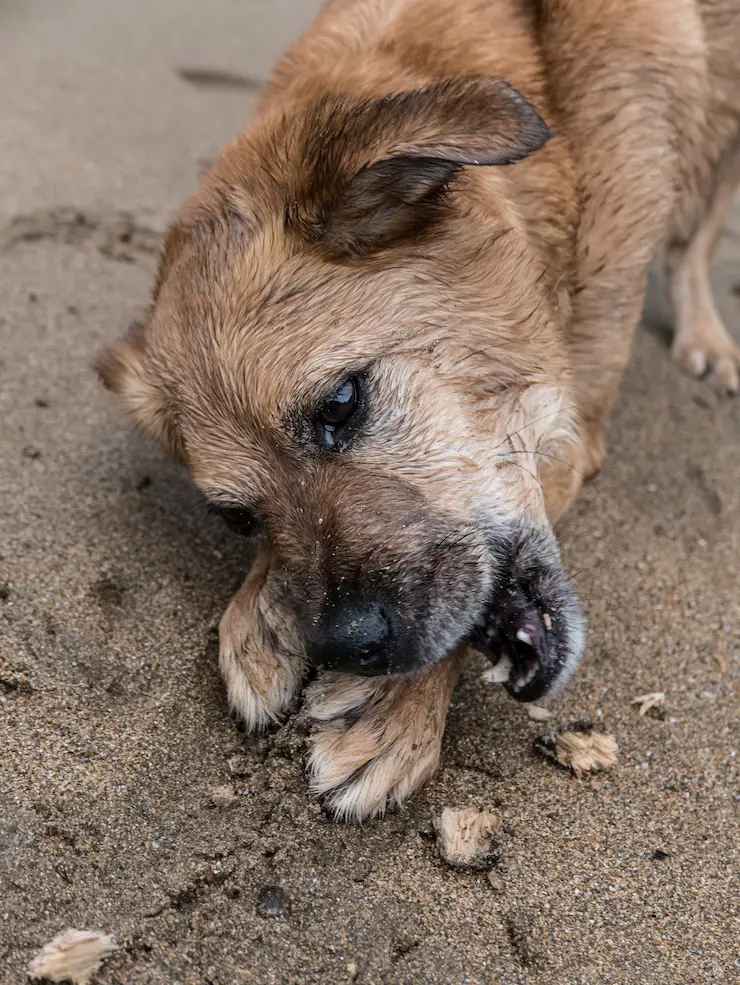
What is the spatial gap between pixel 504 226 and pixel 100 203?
2.39m

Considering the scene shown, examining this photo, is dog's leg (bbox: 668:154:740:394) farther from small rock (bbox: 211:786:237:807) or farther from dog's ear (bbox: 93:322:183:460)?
small rock (bbox: 211:786:237:807)

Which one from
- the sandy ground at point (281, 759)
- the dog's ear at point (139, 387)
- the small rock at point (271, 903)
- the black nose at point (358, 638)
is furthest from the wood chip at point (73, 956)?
the dog's ear at point (139, 387)

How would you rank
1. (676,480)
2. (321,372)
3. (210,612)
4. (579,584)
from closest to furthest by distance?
1. (321,372)
2. (210,612)
3. (579,584)
4. (676,480)

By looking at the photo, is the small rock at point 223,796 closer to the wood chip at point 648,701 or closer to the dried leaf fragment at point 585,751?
the dried leaf fragment at point 585,751

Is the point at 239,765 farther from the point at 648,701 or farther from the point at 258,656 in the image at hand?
the point at 648,701

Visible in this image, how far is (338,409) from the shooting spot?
2.20 meters

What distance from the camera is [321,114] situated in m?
2.21

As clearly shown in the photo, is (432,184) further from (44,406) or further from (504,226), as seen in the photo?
(44,406)

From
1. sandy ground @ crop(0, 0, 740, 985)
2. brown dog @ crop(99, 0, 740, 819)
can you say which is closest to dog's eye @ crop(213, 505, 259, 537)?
brown dog @ crop(99, 0, 740, 819)

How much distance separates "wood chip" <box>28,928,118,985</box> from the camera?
1697mm

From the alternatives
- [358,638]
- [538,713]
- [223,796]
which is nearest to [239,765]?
[223,796]

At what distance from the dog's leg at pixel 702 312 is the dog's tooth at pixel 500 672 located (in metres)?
2.12

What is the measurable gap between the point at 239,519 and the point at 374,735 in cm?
72

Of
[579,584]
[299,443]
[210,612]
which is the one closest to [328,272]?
[299,443]
